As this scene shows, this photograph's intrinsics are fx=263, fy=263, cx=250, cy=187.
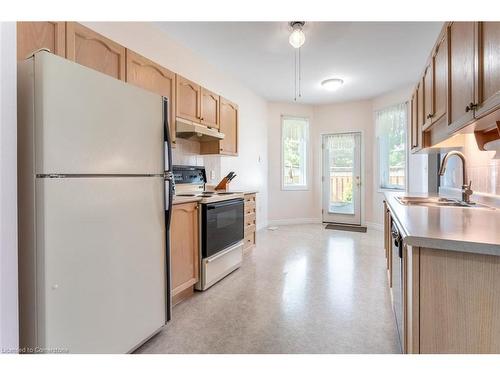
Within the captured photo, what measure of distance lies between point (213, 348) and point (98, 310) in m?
0.74

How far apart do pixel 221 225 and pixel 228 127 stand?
1.54 m

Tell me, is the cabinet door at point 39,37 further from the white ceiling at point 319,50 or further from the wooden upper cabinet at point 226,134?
the wooden upper cabinet at point 226,134

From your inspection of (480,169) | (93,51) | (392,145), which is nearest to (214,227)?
(93,51)

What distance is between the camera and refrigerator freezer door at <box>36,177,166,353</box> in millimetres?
1155

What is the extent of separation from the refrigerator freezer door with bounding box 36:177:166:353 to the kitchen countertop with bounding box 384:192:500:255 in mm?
1398

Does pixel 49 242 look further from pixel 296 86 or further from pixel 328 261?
pixel 296 86

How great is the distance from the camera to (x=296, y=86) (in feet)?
15.3

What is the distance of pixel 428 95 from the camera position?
2.21 meters

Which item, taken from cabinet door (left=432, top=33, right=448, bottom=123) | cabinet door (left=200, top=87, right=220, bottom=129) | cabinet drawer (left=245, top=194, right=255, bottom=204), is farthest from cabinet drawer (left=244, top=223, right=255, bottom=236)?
cabinet door (left=432, top=33, right=448, bottom=123)

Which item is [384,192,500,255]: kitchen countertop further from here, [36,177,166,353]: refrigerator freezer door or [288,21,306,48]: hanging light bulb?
[288,21,306,48]: hanging light bulb

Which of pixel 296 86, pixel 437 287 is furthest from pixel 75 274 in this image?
pixel 296 86
